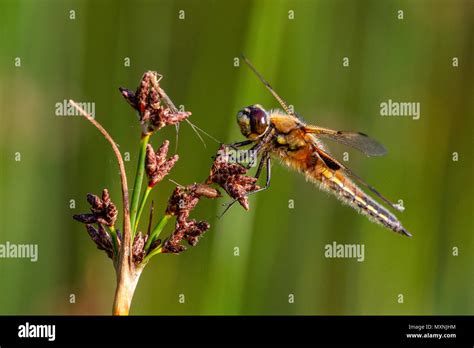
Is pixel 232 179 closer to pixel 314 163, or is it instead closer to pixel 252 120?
pixel 252 120

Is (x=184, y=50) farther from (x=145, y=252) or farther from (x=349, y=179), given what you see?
(x=145, y=252)

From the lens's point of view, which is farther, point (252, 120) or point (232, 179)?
point (252, 120)

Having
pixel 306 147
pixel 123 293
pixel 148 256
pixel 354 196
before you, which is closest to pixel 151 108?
pixel 148 256

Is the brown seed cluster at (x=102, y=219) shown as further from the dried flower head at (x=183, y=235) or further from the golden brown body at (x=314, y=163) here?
the golden brown body at (x=314, y=163)

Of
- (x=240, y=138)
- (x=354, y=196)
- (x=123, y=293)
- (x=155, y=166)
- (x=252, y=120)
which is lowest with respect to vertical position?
(x=123, y=293)
